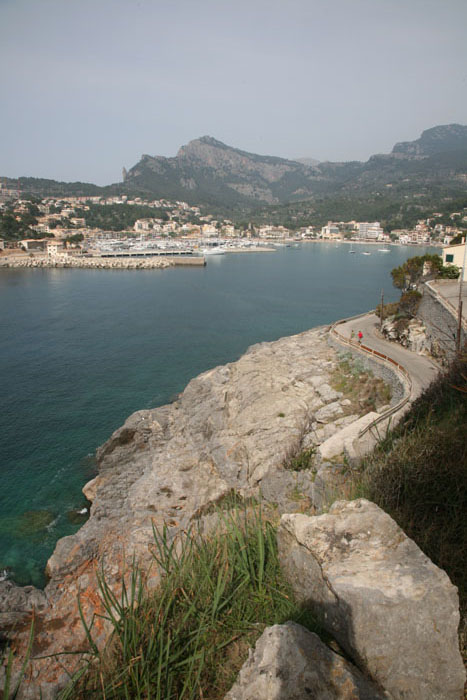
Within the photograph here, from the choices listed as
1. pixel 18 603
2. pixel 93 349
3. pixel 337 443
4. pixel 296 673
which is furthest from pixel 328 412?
pixel 93 349

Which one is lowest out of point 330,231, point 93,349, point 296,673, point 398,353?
point 93,349

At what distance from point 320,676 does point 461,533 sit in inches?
50.2

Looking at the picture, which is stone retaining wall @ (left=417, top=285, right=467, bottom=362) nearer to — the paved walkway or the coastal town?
the paved walkway

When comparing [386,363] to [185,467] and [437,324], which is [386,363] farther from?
[185,467]

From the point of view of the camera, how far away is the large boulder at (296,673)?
5.33ft

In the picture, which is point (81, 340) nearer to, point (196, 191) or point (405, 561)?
point (405, 561)

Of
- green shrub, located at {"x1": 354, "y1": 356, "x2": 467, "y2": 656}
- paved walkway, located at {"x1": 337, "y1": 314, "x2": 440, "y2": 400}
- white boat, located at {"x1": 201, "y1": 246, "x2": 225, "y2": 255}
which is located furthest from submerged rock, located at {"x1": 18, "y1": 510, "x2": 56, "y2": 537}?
white boat, located at {"x1": 201, "y1": 246, "x2": 225, "y2": 255}

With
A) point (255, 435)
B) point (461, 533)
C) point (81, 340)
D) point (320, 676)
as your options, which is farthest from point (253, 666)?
point (81, 340)

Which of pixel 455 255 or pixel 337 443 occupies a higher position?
pixel 455 255

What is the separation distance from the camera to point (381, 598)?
Result: 6.20 ft

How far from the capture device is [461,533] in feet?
7.83

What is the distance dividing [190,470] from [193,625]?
8.45 meters

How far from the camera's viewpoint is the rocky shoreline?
19.7ft

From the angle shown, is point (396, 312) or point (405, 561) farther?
point (396, 312)
